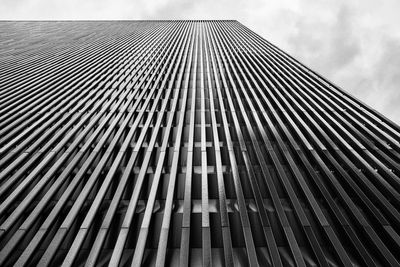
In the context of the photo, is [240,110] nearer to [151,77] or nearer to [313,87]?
[313,87]

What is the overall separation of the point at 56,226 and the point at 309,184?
18.4 feet

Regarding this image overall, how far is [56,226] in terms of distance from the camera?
4.28 meters

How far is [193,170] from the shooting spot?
559 centimetres

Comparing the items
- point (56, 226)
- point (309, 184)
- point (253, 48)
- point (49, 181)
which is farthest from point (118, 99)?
point (253, 48)

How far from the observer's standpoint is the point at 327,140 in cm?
644

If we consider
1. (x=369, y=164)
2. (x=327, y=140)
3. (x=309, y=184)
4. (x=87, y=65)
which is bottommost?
(x=309, y=184)

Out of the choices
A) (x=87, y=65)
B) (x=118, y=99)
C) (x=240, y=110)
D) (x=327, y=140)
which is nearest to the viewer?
(x=327, y=140)

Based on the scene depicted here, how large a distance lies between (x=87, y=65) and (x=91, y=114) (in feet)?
22.5

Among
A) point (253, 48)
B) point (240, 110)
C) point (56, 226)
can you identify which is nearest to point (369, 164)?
point (240, 110)

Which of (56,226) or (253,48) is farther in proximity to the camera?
(253,48)

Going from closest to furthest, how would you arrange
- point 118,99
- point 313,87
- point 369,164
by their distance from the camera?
1. point 369,164
2. point 118,99
3. point 313,87

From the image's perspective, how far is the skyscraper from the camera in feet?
13.0

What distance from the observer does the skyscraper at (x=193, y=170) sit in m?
3.95

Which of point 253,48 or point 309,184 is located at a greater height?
point 253,48
